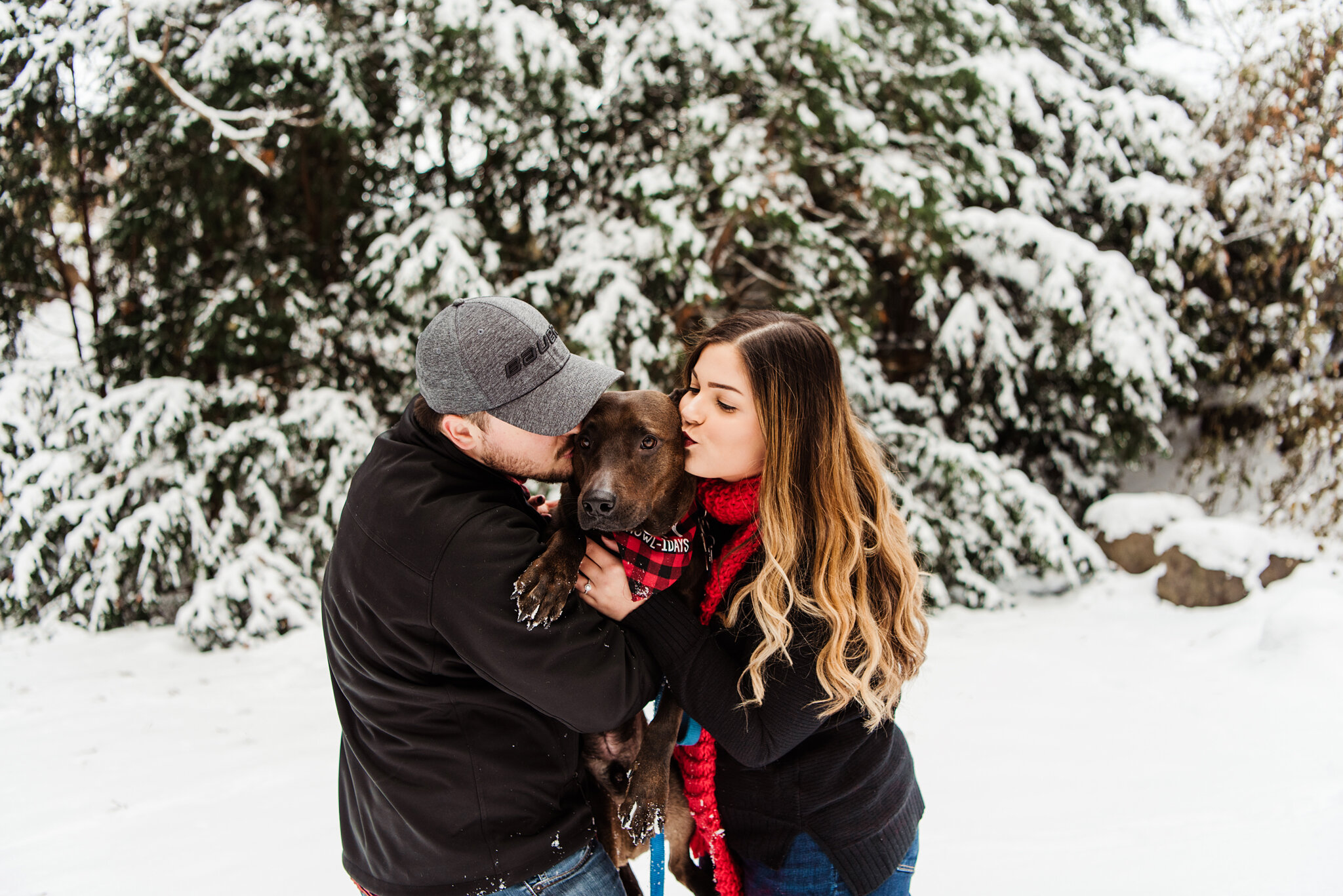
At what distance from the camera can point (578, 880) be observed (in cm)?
170

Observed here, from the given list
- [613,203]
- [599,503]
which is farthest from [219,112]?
[599,503]

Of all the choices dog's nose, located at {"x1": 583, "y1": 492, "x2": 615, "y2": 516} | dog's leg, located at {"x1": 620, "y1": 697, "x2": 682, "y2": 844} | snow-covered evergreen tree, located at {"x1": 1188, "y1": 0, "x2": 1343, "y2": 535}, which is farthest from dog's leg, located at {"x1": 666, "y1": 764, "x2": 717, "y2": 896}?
snow-covered evergreen tree, located at {"x1": 1188, "y1": 0, "x2": 1343, "y2": 535}

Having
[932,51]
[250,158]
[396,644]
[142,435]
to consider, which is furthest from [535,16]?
[396,644]

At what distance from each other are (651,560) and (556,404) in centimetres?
43

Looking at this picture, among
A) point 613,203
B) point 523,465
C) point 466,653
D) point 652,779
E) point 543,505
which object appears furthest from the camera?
point 613,203

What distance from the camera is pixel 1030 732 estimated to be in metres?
4.62

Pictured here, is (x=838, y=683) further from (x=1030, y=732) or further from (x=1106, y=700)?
(x=1106, y=700)

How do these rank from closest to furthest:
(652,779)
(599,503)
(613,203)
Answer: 1. (599,503)
2. (652,779)
3. (613,203)

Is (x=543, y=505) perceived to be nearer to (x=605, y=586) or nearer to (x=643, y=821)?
(x=605, y=586)

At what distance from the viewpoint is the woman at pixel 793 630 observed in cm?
175

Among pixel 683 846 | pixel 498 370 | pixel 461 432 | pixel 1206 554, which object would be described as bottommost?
pixel 1206 554

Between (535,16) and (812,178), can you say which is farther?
(812,178)

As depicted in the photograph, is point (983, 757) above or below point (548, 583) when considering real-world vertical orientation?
below

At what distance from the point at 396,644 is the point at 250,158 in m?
5.07
